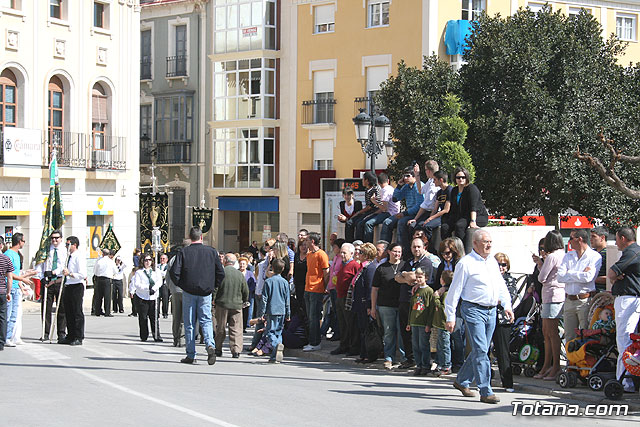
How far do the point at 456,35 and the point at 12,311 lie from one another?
90.1 ft

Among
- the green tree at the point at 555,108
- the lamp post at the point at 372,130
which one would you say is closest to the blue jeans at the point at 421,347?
the lamp post at the point at 372,130

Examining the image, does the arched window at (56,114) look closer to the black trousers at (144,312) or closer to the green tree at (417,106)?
the green tree at (417,106)

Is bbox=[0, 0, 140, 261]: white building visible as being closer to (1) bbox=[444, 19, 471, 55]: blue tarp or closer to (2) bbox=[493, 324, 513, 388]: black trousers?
(1) bbox=[444, 19, 471, 55]: blue tarp

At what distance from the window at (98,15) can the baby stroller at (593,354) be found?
94.0ft

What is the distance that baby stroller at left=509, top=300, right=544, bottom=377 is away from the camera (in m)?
13.3

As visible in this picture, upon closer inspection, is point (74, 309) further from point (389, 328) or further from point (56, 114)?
point (56, 114)

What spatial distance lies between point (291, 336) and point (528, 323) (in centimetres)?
524

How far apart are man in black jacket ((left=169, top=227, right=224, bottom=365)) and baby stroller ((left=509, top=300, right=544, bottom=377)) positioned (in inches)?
181

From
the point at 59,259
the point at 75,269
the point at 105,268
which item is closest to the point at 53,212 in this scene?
the point at 59,259

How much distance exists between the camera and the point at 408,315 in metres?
14.3

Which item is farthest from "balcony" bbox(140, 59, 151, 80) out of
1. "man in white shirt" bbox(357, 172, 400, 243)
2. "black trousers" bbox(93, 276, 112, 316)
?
"man in white shirt" bbox(357, 172, 400, 243)

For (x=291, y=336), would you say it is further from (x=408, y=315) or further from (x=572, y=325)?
(x=572, y=325)

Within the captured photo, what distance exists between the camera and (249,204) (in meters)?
47.6

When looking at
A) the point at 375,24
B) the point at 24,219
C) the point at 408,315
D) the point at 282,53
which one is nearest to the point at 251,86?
the point at 282,53
